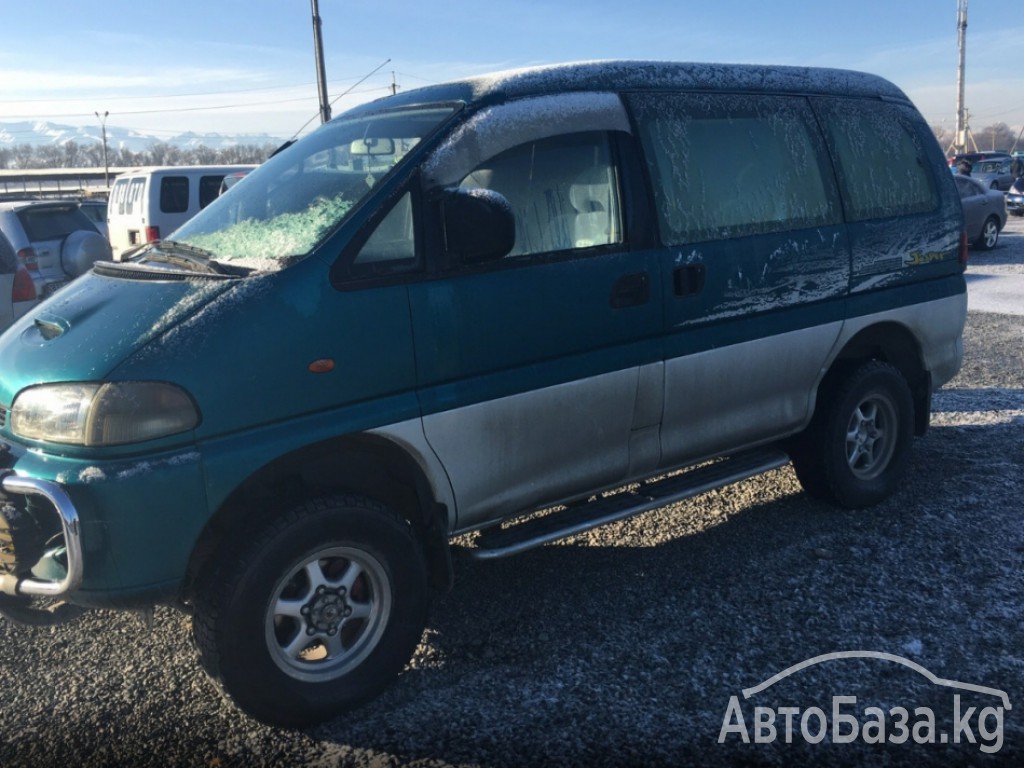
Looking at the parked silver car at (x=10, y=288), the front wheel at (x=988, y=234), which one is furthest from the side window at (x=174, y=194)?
the front wheel at (x=988, y=234)

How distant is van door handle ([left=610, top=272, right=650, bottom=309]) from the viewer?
3873 mm

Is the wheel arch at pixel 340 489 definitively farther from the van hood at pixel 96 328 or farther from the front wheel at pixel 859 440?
the front wheel at pixel 859 440

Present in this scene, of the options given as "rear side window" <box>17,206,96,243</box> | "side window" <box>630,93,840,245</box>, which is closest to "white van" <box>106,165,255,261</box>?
"rear side window" <box>17,206,96,243</box>

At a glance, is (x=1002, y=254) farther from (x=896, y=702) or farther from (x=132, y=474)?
(x=132, y=474)

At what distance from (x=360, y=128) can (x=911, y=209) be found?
3043mm

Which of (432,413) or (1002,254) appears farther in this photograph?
(1002,254)

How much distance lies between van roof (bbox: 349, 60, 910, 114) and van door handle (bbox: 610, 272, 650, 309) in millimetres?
827

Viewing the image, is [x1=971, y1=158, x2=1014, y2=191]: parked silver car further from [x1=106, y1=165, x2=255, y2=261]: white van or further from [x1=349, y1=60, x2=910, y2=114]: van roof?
[x1=349, y1=60, x2=910, y2=114]: van roof

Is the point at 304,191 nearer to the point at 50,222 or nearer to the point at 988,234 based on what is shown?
the point at 50,222

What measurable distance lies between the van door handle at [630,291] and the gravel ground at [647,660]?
1.33 meters

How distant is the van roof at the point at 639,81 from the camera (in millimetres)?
3773

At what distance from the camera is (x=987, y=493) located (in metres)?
5.25

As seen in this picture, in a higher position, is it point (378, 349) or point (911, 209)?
point (911, 209)

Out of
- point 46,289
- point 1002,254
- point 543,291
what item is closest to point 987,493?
point 543,291
